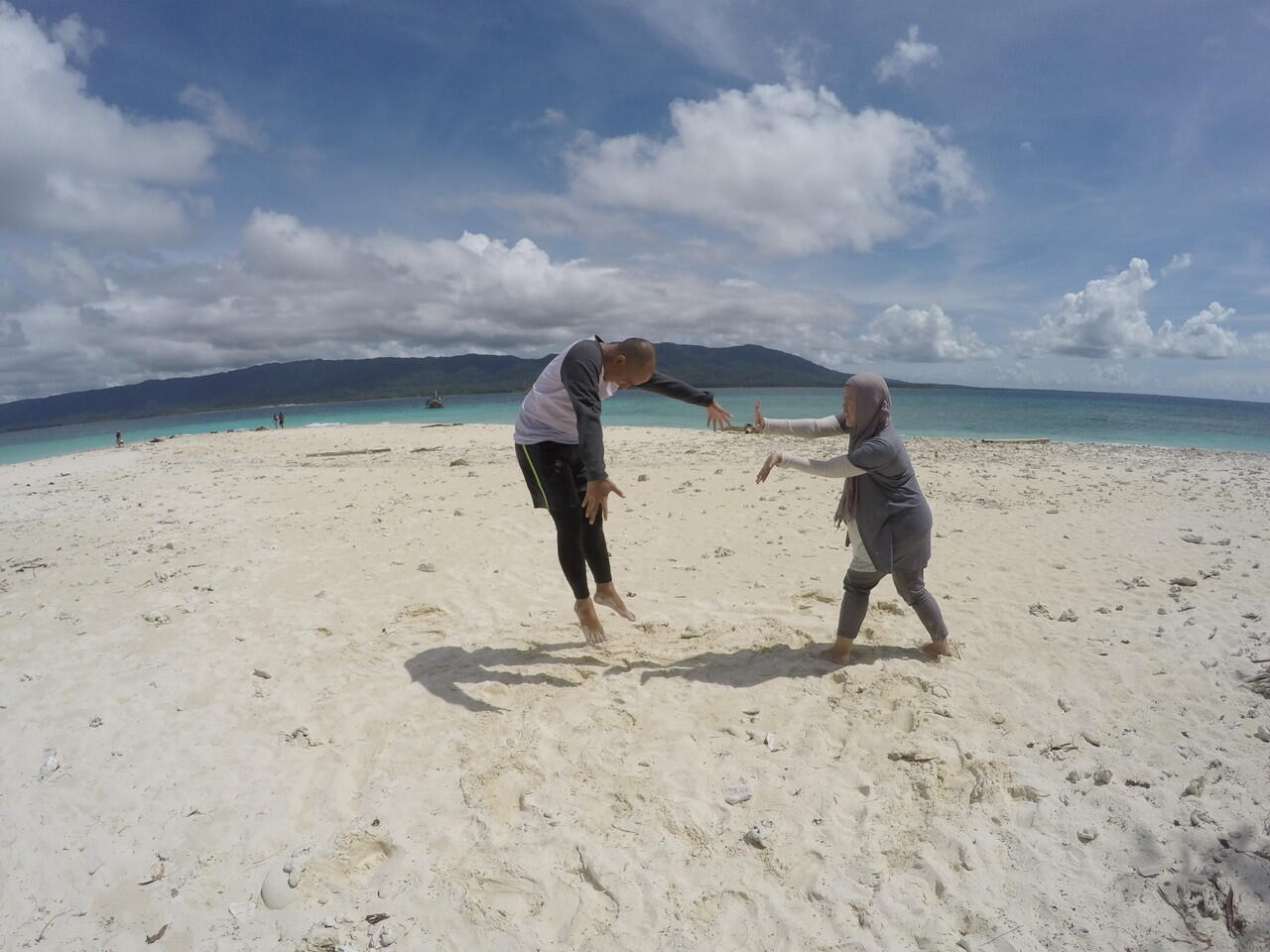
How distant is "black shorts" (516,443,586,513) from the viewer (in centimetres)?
413

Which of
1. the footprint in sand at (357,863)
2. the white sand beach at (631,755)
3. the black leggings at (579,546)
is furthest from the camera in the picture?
the black leggings at (579,546)

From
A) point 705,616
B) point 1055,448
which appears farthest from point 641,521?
point 1055,448

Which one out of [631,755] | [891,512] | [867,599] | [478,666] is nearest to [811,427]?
[891,512]

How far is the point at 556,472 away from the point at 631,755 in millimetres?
1798

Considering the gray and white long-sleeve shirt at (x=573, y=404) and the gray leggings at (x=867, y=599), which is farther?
the gray leggings at (x=867, y=599)

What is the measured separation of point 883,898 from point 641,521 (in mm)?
6504

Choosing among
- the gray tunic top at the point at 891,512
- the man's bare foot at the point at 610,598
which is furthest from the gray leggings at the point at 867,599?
the man's bare foot at the point at 610,598

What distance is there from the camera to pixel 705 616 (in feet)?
17.4

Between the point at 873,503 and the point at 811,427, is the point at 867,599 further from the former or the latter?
the point at 811,427

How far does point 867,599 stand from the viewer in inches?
161

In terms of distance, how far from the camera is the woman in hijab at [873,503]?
12.2 ft

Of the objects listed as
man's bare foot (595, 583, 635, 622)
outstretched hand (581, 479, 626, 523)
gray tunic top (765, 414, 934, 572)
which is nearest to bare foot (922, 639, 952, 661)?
gray tunic top (765, 414, 934, 572)

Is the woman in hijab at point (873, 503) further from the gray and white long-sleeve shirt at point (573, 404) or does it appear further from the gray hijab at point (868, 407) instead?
the gray and white long-sleeve shirt at point (573, 404)

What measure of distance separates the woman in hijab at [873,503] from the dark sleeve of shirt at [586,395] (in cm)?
Answer: 101
